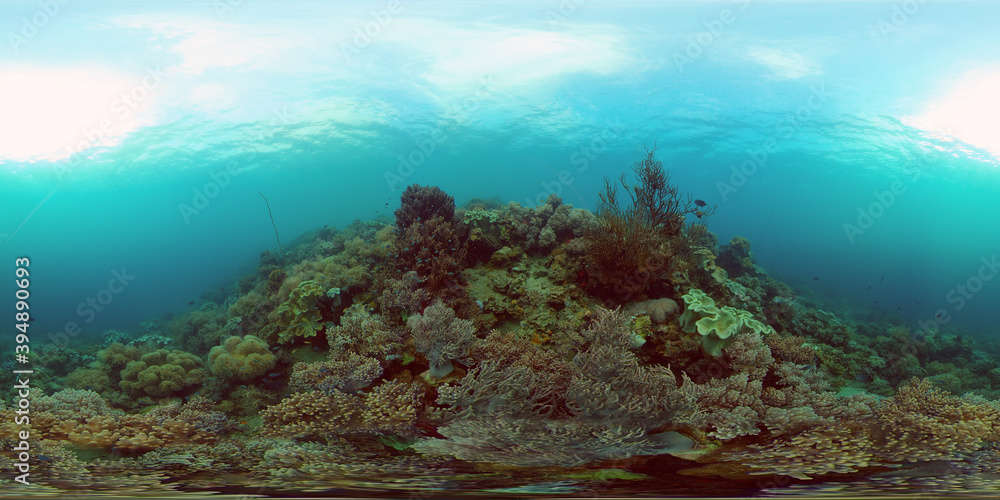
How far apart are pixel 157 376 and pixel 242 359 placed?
1.11m

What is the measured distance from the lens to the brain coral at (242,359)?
194 inches

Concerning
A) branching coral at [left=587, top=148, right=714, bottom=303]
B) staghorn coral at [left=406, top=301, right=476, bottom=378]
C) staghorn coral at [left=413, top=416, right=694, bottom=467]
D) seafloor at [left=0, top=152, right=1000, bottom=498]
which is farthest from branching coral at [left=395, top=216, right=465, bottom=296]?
staghorn coral at [left=413, top=416, right=694, bottom=467]

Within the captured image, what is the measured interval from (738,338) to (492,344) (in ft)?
9.12

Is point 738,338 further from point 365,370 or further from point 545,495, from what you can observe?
point 365,370

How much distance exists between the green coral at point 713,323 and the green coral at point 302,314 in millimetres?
5078

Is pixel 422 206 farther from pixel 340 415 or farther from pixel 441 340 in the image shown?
pixel 340 415

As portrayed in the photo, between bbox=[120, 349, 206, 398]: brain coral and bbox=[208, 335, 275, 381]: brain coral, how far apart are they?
34 centimetres

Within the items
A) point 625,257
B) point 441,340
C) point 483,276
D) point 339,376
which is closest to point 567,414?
point 441,340

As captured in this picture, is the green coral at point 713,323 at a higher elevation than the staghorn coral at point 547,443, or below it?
higher

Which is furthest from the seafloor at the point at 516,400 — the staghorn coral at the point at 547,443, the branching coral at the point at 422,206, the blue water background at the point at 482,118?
the blue water background at the point at 482,118

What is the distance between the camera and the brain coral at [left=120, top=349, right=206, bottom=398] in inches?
194

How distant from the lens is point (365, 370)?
4.05 metres

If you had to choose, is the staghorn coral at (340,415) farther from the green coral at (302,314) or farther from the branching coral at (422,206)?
the branching coral at (422,206)

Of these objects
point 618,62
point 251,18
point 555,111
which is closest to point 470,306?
point 251,18
